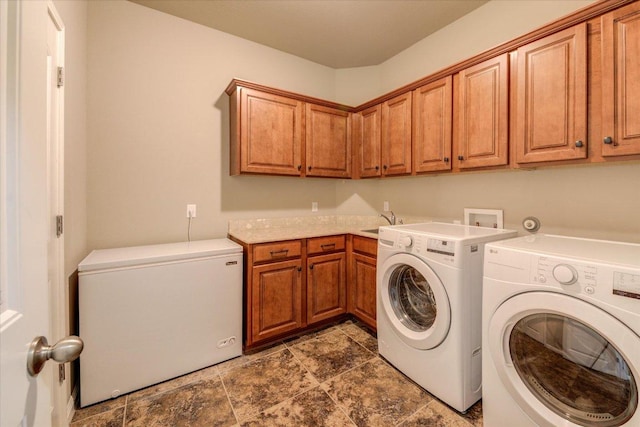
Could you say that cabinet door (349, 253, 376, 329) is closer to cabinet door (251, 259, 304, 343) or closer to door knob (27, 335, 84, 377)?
cabinet door (251, 259, 304, 343)

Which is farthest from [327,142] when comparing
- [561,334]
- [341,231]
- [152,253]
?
[561,334]

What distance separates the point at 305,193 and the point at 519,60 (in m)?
2.05

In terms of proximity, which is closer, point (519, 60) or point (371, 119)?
point (519, 60)

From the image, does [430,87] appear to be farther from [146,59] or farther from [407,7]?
[146,59]

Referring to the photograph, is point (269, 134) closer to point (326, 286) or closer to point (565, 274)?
point (326, 286)

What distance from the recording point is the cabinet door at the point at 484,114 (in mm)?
1726

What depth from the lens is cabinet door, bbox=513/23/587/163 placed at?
1.42 m

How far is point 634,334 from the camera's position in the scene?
3.01 ft

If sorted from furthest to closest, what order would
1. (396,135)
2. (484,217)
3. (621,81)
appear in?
(396,135) < (484,217) < (621,81)

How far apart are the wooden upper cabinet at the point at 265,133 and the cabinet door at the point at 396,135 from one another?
800 mm

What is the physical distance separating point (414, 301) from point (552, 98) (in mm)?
1455

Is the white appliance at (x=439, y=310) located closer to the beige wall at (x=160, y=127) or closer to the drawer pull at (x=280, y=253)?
the drawer pull at (x=280, y=253)

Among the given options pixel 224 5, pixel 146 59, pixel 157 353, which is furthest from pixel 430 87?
pixel 157 353

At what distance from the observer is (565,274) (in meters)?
1.06
